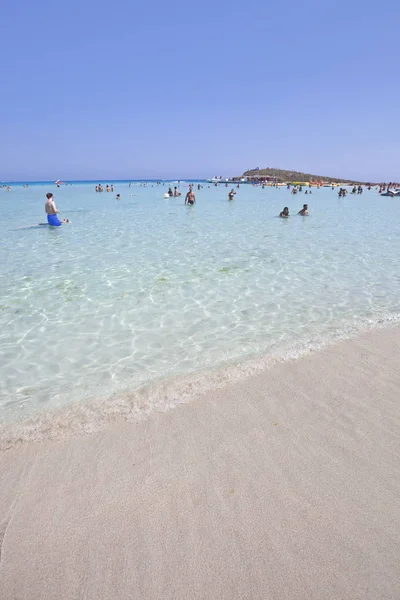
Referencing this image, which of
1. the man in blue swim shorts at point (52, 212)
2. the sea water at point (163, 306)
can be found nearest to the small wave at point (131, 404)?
the sea water at point (163, 306)

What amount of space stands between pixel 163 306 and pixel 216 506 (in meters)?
4.20

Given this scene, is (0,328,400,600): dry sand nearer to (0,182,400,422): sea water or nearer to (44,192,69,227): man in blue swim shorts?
(0,182,400,422): sea water

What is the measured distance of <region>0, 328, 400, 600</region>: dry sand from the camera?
1843mm

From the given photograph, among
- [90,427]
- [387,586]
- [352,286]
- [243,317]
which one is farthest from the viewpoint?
[352,286]

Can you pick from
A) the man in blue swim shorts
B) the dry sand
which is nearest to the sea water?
the dry sand

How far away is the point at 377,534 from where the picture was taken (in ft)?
6.73

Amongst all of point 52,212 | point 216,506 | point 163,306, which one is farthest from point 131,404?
point 52,212

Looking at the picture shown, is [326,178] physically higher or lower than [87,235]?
higher

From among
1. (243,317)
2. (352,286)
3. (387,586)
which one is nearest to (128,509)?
(387,586)

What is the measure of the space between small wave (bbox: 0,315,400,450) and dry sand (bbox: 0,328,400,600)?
5.7 inches

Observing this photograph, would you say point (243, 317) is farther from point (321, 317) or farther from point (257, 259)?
point (257, 259)

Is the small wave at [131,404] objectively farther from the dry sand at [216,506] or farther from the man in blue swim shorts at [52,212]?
the man in blue swim shorts at [52,212]

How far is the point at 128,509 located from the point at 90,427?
40.6 inches

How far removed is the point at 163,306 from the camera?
6.17 meters
